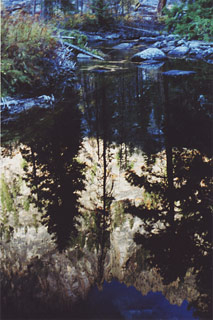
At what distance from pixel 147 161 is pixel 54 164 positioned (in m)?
1.14

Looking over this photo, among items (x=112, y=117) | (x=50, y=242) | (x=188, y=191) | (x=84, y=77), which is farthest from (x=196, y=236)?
(x=84, y=77)

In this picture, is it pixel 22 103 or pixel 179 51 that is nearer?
pixel 22 103

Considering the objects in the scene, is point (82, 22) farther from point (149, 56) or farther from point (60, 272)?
point (60, 272)

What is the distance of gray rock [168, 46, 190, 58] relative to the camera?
45.5 feet

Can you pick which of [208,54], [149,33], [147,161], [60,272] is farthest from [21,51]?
[149,33]

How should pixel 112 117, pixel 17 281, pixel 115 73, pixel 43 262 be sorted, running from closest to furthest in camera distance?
pixel 17 281
pixel 43 262
pixel 112 117
pixel 115 73

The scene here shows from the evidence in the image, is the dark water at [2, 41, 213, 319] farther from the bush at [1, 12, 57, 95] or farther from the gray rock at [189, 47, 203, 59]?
the gray rock at [189, 47, 203, 59]

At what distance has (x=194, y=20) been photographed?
16781 mm

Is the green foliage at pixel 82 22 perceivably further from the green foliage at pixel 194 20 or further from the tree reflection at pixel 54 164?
the tree reflection at pixel 54 164

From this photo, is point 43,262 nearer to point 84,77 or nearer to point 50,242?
point 50,242

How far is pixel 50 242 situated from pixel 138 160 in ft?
5.53

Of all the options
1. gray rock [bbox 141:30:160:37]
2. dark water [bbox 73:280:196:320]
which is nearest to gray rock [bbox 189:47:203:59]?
gray rock [bbox 141:30:160:37]

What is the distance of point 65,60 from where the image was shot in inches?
286

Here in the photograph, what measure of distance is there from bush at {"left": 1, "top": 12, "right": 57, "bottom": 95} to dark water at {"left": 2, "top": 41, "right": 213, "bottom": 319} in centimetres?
75
